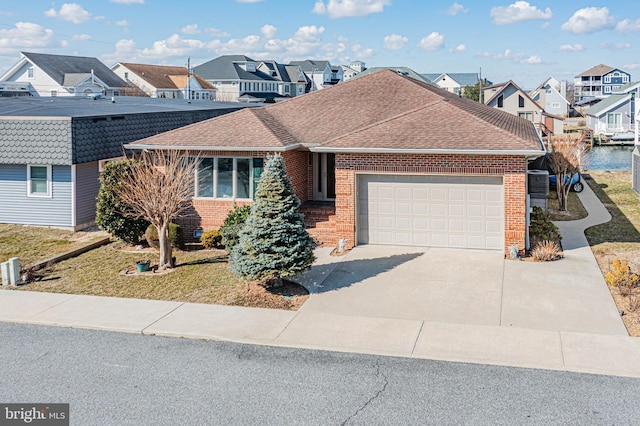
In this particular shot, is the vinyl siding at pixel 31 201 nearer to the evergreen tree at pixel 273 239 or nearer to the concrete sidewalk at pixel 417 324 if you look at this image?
the concrete sidewalk at pixel 417 324

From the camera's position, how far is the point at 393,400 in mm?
8461

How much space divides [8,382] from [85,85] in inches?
2549

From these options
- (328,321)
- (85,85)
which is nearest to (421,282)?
(328,321)

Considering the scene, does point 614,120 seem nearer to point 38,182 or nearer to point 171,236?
point 171,236

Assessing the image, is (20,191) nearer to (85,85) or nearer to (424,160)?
(424,160)

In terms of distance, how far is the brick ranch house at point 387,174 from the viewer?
16.2 m

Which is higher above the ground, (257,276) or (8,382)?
(257,276)

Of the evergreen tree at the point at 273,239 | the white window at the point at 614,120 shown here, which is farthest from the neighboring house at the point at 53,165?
the white window at the point at 614,120

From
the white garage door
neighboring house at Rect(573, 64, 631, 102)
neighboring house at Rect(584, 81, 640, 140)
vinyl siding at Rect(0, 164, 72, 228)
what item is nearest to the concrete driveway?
the white garage door

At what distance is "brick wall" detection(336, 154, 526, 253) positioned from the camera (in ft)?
52.5

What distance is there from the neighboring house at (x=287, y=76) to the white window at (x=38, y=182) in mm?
76568

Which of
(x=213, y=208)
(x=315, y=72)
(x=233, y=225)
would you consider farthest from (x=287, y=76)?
(x=233, y=225)

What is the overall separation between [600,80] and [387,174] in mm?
126253

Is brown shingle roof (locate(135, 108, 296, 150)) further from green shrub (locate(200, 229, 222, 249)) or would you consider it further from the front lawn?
the front lawn
